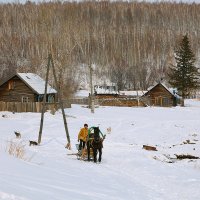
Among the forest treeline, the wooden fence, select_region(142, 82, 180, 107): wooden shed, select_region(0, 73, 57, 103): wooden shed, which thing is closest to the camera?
the wooden fence

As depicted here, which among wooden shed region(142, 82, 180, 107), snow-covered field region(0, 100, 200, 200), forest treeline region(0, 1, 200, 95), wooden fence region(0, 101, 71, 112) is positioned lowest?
snow-covered field region(0, 100, 200, 200)

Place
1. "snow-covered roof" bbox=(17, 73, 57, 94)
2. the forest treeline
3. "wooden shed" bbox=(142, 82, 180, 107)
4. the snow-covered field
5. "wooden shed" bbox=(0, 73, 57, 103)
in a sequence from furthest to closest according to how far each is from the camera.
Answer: the forest treeline < "wooden shed" bbox=(142, 82, 180, 107) < "wooden shed" bbox=(0, 73, 57, 103) < "snow-covered roof" bbox=(17, 73, 57, 94) < the snow-covered field

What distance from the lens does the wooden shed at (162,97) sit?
2205 inches

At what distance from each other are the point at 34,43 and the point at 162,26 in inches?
1949

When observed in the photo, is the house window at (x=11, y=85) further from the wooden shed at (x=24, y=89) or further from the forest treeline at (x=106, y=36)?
the forest treeline at (x=106, y=36)

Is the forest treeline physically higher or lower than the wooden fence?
higher

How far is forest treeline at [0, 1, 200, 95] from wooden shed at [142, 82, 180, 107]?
3336 cm

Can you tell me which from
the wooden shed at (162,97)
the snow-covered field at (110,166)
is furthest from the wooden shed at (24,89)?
the wooden shed at (162,97)

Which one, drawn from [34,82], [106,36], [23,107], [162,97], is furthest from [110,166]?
[106,36]

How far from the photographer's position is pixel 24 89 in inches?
1875

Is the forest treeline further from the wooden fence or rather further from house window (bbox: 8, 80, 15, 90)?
the wooden fence

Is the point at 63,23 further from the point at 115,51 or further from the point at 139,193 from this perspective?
the point at 139,193

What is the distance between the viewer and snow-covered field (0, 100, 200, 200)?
6.65 metres

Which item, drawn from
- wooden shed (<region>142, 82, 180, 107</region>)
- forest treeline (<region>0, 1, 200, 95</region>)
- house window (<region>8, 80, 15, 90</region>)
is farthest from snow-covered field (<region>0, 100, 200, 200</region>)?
forest treeline (<region>0, 1, 200, 95</region>)
